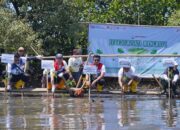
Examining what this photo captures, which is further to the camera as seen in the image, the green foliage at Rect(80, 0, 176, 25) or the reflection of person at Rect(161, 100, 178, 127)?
the green foliage at Rect(80, 0, 176, 25)

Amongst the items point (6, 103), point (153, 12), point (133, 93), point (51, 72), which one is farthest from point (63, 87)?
point (153, 12)

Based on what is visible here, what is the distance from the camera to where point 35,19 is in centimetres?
2736

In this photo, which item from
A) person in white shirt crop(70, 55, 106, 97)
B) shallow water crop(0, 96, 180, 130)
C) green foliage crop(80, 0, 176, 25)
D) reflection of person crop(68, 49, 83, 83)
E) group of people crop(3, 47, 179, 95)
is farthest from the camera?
green foliage crop(80, 0, 176, 25)

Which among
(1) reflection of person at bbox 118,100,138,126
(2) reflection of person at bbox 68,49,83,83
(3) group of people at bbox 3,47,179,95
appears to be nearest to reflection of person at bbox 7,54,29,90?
(3) group of people at bbox 3,47,179,95

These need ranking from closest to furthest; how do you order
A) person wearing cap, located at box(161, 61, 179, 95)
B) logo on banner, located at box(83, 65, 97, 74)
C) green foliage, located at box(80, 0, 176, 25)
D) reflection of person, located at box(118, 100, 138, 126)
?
1. reflection of person, located at box(118, 100, 138, 126)
2. logo on banner, located at box(83, 65, 97, 74)
3. person wearing cap, located at box(161, 61, 179, 95)
4. green foliage, located at box(80, 0, 176, 25)

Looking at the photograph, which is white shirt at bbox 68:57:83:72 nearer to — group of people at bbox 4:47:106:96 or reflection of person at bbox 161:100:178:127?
group of people at bbox 4:47:106:96

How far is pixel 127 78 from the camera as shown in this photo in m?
21.6

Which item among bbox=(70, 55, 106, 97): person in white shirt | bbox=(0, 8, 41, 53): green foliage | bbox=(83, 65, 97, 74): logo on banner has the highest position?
bbox=(0, 8, 41, 53): green foliage

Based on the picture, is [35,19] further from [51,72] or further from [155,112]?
[155,112]

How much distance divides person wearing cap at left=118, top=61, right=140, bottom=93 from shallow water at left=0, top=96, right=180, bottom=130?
86 cm

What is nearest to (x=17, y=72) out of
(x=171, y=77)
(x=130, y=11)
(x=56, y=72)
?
(x=56, y=72)

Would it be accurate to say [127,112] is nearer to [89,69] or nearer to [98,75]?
[89,69]

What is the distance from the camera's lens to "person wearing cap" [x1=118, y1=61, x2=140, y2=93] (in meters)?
21.4

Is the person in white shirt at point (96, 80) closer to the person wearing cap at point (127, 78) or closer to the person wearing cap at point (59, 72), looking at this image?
the person wearing cap at point (127, 78)
